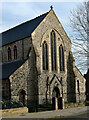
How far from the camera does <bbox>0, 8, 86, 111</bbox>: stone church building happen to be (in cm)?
2541

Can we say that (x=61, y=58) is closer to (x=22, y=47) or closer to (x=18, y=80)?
(x=22, y=47)

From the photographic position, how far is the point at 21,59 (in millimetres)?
28484

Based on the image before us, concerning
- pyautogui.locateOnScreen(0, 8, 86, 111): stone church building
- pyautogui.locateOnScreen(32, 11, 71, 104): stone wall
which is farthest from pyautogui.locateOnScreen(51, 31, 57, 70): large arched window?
pyautogui.locateOnScreen(32, 11, 71, 104): stone wall

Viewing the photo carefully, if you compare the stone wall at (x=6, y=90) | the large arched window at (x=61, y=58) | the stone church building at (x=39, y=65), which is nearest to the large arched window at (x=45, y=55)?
the stone church building at (x=39, y=65)

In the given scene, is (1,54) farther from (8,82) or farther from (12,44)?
(8,82)

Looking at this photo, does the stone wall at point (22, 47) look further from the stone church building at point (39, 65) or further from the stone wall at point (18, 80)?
the stone wall at point (18, 80)

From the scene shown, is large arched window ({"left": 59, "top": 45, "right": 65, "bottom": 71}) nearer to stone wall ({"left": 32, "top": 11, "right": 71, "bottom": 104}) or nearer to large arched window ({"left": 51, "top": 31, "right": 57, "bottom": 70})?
stone wall ({"left": 32, "top": 11, "right": 71, "bottom": 104})

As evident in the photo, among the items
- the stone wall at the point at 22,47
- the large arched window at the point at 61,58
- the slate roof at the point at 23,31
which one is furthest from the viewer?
the large arched window at the point at 61,58

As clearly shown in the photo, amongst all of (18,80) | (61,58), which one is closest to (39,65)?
(18,80)

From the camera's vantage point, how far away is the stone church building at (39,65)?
25406 mm

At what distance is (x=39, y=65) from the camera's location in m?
27.2

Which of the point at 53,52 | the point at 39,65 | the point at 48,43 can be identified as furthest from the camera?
the point at 53,52

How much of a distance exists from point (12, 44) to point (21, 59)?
3.50 metres

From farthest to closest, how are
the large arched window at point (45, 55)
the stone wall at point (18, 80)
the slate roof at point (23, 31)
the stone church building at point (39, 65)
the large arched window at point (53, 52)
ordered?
the large arched window at point (53, 52) → the slate roof at point (23, 31) → the large arched window at point (45, 55) → the stone church building at point (39, 65) → the stone wall at point (18, 80)
